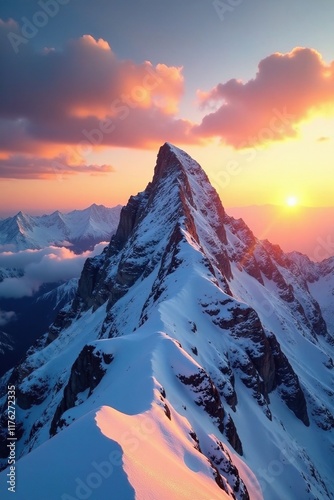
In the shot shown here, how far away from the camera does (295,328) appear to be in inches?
4400

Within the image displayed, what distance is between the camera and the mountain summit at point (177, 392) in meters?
15.2

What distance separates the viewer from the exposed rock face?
34094mm

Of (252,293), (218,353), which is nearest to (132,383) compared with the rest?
(218,353)

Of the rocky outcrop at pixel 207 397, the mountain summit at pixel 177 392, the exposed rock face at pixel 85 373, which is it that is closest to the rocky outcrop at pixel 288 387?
the mountain summit at pixel 177 392

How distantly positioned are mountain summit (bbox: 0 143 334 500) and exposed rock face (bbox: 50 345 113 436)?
0.69 ft

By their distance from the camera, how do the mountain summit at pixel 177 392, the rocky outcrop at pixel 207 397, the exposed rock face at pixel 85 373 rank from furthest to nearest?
the exposed rock face at pixel 85 373, the rocky outcrop at pixel 207 397, the mountain summit at pixel 177 392

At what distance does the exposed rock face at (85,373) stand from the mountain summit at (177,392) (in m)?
0.21

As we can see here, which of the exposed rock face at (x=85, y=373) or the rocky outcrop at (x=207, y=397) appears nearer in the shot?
the rocky outcrop at (x=207, y=397)

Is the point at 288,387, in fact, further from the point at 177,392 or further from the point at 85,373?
the point at 177,392

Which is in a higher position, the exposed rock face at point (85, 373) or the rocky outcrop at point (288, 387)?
the exposed rock face at point (85, 373)

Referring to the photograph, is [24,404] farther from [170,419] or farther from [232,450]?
[170,419]

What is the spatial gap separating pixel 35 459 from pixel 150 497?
19.5 feet

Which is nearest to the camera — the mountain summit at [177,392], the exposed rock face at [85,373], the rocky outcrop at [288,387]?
the mountain summit at [177,392]

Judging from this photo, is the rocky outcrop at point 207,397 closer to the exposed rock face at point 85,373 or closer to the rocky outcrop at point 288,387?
the exposed rock face at point 85,373
